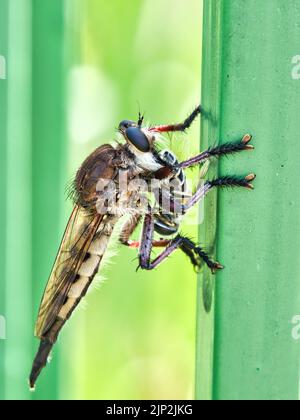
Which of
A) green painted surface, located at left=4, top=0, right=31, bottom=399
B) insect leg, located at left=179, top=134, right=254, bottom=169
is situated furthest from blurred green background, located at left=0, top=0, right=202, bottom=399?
insect leg, located at left=179, top=134, right=254, bottom=169

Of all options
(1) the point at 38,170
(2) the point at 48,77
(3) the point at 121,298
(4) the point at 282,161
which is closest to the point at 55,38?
(2) the point at 48,77

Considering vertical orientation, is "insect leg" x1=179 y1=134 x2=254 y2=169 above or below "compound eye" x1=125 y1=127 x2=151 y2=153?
below

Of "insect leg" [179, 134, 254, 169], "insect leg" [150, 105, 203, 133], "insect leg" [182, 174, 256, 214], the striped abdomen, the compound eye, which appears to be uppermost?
"insect leg" [150, 105, 203, 133]

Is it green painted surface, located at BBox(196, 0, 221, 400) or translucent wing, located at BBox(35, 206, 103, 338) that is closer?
green painted surface, located at BBox(196, 0, 221, 400)

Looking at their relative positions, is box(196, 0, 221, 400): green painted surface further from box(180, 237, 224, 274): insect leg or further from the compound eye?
the compound eye

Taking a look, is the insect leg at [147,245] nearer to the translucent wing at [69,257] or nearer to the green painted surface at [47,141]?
the translucent wing at [69,257]

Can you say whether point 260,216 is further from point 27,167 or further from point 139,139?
point 27,167

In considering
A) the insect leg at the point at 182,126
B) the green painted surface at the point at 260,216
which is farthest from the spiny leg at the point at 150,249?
the green painted surface at the point at 260,216
